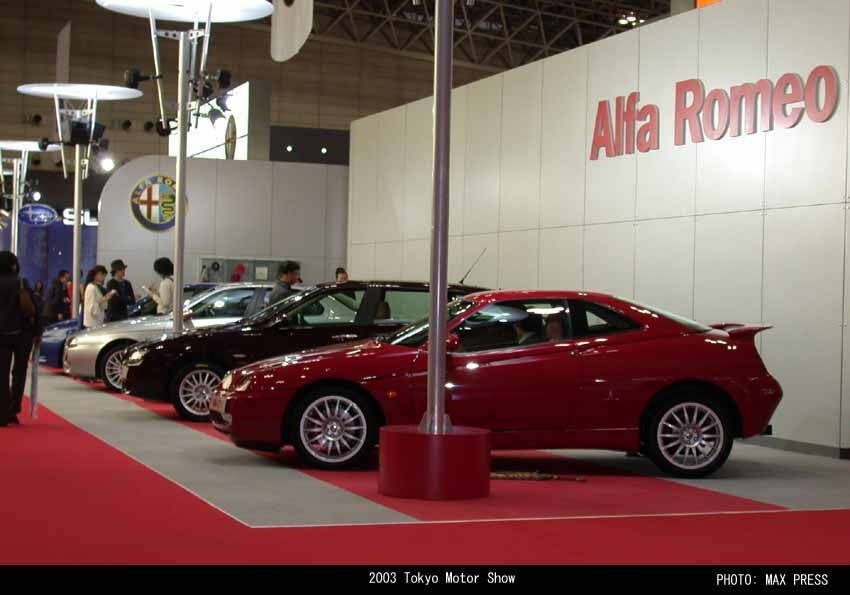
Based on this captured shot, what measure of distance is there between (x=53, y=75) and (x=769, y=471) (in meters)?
34.7

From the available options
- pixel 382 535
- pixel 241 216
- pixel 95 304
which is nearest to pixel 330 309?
pixel 382 535

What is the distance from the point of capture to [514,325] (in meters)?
10.6

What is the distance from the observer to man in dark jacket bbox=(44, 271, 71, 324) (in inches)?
1080

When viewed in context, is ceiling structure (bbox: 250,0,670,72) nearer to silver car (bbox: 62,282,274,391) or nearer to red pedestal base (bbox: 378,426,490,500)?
silver car (bbox: 62,282,274,391)

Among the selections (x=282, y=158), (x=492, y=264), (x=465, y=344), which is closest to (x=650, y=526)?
(x=465, y=344)

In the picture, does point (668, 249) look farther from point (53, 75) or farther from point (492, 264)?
point (53, 75)

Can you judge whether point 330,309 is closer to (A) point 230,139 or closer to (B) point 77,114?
(B) point 77,114

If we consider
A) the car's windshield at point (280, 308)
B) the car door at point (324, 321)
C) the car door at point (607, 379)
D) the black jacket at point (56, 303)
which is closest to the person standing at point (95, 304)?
the car's windshield at point (280, 308)

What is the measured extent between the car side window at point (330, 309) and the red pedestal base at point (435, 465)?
4.68 meters

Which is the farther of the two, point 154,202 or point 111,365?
point 154,202

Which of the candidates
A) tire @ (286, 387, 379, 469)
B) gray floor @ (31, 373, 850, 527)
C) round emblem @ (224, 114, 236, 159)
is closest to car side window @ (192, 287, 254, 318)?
gray floor @ (31, 373, 850, 527)

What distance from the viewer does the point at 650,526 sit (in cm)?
793

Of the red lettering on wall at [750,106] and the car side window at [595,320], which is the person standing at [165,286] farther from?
the car side window at [595,320]

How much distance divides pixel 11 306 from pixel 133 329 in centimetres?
436
